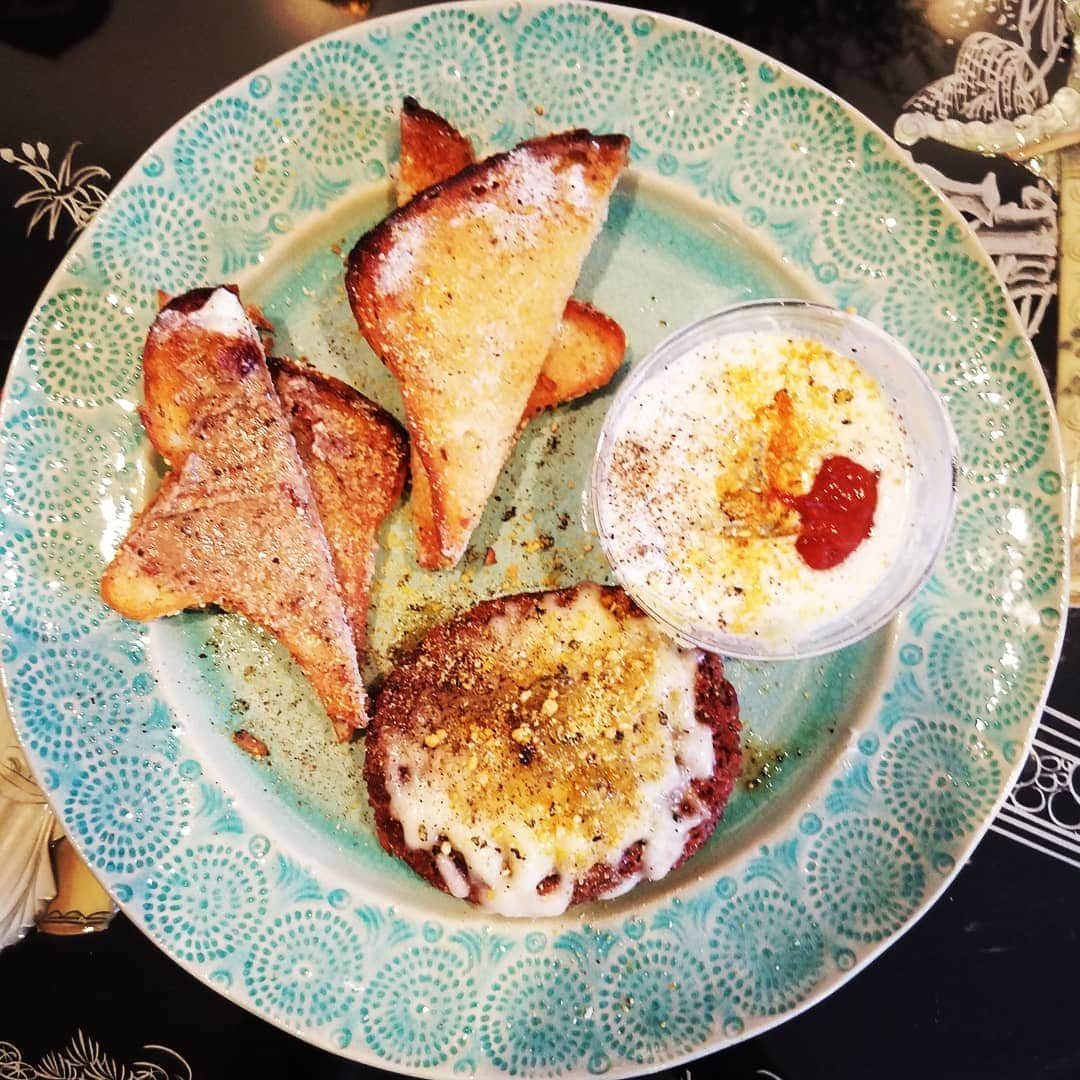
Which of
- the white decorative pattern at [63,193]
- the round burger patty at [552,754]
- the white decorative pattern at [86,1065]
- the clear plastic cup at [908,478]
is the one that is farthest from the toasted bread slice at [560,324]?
the white decorative pattern at [86,1065]

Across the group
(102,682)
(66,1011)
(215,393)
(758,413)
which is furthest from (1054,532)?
(66,1011)

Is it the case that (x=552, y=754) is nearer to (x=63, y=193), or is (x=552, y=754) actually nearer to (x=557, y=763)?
(x=557, y=763)

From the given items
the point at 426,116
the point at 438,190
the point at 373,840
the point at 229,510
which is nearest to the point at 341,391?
the point at 229,510

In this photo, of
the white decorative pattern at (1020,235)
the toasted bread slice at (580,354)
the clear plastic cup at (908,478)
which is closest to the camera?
the clear plastic cup at (908,478)

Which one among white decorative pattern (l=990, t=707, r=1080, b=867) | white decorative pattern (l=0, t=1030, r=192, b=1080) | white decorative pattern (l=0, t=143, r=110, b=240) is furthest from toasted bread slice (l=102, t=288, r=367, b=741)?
white decorative pattern (l=990, t=707, r=1080, b=867)

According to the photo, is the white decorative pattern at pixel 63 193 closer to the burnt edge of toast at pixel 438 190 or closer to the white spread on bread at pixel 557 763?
the burnt edge of toast at pixel 438 190

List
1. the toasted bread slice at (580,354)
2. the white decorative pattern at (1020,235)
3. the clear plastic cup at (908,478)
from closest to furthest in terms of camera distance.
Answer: the clear plastic cup at (908,478), the toasted bread slice at (580,354), the white decorative pattern at (1020,235)
